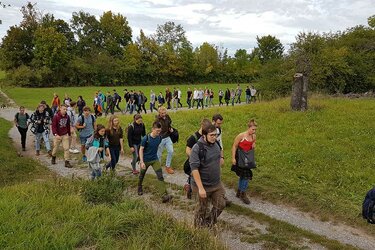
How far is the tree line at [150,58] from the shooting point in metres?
24.9

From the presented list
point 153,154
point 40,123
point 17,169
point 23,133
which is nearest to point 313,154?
point 153,154

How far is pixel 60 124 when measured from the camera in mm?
10547

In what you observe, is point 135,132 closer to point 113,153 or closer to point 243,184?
point 113,153

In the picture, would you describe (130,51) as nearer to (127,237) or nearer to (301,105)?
(301,105)

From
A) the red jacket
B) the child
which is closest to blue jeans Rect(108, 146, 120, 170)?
the child

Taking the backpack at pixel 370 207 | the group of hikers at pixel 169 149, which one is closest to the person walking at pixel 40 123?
the group of hikers at pixel 169 149

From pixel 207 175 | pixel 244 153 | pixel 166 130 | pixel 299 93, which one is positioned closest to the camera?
pixel 207 175

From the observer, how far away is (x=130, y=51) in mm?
61406

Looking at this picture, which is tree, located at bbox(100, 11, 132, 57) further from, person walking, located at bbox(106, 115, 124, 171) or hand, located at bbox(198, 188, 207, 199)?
hand, located at bbox(198, 188, 207, 199)

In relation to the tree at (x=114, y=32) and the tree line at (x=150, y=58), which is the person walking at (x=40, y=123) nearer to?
the tree line at (x=150, y=58)

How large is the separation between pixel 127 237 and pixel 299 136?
26.6 feet

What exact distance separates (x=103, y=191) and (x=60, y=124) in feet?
15.8

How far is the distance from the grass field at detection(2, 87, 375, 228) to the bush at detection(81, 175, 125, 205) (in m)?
3.11

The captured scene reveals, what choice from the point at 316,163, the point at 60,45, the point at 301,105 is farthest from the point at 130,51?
the point at 316,163
